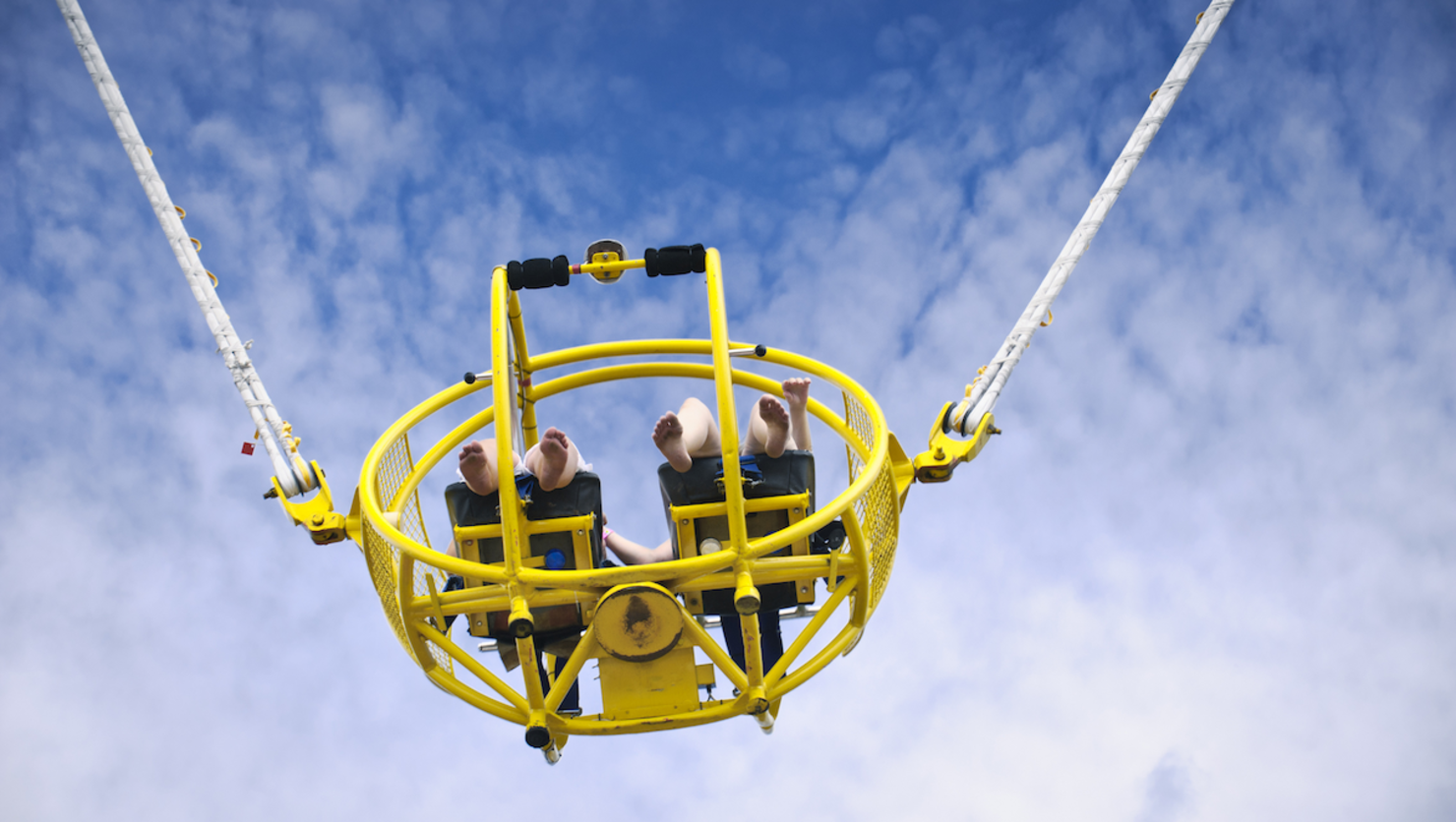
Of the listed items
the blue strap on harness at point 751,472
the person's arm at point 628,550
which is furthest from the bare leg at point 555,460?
the person's arm at point 628,550

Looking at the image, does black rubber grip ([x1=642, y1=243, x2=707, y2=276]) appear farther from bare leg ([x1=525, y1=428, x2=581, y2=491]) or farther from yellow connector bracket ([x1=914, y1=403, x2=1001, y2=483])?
yellow connector bracket ([x1=914, y1=403, x2=1001, y2=483])

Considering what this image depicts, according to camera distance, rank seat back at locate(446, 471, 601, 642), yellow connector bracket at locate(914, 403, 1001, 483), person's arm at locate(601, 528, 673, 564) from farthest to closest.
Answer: person's arm at locate(601, 528, 673, 564) < yellow connector bracket at locate(914, 403, 1001, 483) < seat back at locate(446, 471, 601, 642)

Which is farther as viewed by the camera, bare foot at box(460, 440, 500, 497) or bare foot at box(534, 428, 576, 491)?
bare foot at box(460, 440, 500, 497)

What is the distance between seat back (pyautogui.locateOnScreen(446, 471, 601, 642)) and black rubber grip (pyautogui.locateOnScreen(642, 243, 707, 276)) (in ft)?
4.36

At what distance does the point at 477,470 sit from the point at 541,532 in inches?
21.0

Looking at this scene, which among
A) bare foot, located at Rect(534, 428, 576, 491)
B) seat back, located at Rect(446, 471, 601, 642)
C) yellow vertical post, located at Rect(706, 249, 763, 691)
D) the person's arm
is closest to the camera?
yellow vertical post, located at Rect(706, 249, 763, 691)

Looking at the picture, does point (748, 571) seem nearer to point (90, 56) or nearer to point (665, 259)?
point (665, 259)

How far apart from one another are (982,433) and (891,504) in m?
1.45

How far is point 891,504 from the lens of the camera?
23.3 ft

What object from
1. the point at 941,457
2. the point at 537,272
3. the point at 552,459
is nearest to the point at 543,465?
the point at 552,459

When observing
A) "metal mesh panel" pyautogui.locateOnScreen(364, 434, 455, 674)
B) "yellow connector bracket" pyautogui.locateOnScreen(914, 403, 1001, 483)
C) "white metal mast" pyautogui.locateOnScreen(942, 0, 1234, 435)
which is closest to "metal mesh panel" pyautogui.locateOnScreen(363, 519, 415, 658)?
"metal mesh panel" pyautogui.locateOnScreen(364, 434, 455, 674)

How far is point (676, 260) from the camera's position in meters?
6.93

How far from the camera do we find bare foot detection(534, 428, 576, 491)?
669 centimetres

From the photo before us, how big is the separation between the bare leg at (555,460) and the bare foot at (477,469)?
28cm
